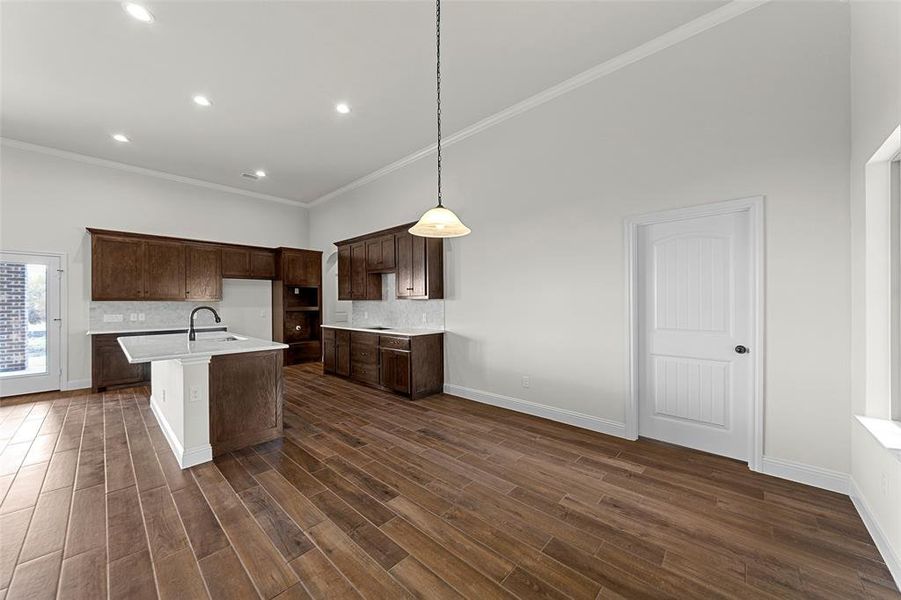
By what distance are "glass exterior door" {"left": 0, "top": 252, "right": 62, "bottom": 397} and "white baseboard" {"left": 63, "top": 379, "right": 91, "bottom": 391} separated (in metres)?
0.10

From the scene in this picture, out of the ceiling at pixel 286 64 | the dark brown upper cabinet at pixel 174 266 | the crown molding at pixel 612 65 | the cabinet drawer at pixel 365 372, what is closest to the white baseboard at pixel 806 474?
the crown molding at pixel 612 65

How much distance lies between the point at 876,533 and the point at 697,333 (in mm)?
1525

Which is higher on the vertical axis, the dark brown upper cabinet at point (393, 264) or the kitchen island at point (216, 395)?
the dark brown upper cabinet at point (393, 264)

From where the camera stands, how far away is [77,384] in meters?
5.49

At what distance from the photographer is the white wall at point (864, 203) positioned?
71.4 inches

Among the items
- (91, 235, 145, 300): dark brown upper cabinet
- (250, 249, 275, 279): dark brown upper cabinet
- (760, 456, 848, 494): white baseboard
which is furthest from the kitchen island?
(760, 456, 848, 494): white baseboard

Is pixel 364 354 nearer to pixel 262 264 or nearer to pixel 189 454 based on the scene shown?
pixel 189 454

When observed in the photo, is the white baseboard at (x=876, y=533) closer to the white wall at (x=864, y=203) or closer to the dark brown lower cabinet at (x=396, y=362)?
the white wall at (x=864, y=203)

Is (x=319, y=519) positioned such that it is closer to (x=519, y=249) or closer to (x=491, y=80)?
(x=519, y=249)

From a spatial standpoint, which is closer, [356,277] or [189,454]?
[189,454]

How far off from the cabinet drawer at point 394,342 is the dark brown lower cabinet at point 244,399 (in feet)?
5.55

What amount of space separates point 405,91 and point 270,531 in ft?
13.3

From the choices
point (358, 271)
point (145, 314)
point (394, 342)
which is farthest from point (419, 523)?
point (145, 314)

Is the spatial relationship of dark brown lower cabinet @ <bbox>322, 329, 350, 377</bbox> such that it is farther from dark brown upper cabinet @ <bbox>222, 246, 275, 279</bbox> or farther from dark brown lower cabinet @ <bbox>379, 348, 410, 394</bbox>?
dark brown upper cabinet @ <bbox>222, 246, 275, 279</bbox>
